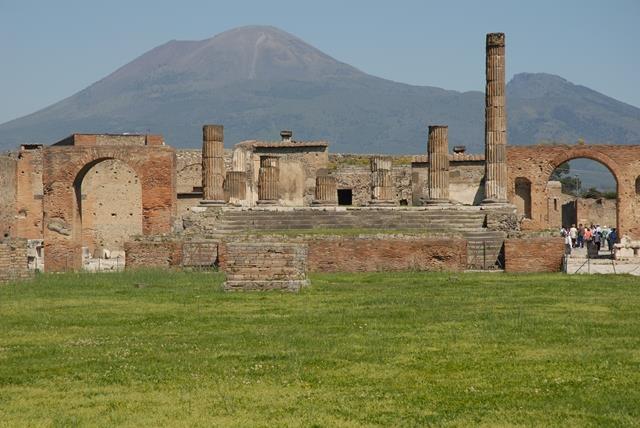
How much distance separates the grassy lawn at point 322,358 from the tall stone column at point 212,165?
1693 cm

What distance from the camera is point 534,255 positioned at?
28141mm

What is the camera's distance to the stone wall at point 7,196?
140 ft

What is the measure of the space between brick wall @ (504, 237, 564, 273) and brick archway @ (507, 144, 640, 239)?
23416 mm

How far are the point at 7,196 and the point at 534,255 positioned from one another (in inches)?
839

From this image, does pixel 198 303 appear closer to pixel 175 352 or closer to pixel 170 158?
pixel 175 352

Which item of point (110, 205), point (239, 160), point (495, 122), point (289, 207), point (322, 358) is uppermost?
point (495, 122)

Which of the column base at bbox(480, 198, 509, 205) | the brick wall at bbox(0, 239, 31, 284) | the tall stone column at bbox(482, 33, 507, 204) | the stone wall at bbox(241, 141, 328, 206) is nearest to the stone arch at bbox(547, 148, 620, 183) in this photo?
the stone wall at bbox(241, 141, 328, 206)

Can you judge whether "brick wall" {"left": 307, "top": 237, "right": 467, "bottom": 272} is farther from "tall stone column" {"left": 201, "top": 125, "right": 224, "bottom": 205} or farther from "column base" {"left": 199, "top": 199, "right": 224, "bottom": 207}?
"tall stone column" {"left": 201, "top": 125, "right": 224, "bottom": 205}

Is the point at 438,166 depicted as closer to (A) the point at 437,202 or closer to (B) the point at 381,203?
(A) the point at 437,202

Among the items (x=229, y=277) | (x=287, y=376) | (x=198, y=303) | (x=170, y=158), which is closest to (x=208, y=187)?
(x=170, y=158)

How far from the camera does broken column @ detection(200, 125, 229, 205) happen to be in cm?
3838

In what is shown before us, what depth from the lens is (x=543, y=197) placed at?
52125 mm

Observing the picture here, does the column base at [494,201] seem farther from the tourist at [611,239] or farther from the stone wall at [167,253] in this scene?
the stone wall at [167,253]

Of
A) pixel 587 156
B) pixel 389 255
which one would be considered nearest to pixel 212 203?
pixel 389 255
